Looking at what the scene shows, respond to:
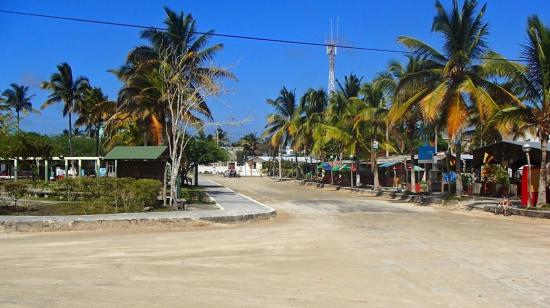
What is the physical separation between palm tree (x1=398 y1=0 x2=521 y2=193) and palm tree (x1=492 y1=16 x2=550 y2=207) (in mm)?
2265

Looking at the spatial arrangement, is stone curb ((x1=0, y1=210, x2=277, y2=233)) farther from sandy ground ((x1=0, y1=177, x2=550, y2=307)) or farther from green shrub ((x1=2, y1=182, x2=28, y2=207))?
green shrub ((x1=2, y1=182, x2=28, y2=207))

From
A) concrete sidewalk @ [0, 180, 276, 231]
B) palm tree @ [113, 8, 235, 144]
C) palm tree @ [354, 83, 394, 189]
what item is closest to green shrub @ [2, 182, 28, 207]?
concrete sidewalk @ [0, 180, 276, 231]

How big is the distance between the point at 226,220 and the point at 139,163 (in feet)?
47.3

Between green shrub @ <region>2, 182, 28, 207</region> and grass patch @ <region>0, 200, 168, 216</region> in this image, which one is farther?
green shrub @ <region>2, 182, 28, 207</region>

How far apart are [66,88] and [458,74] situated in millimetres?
40504

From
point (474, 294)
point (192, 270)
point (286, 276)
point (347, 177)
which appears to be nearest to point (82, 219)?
point (192, 270)

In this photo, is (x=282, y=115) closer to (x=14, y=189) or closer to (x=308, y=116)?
(x=308, y=116)

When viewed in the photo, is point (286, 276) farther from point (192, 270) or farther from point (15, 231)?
point (15, 231)

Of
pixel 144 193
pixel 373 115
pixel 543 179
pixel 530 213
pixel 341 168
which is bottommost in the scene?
pixel 530 213

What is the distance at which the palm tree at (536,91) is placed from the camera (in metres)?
22.5

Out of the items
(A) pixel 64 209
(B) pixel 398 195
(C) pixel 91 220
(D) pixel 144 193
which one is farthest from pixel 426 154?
(C) pixel 91 220

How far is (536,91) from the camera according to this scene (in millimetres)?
23250

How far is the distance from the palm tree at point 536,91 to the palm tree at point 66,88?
143ft

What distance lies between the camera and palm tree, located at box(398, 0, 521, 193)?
2630 centimetres
